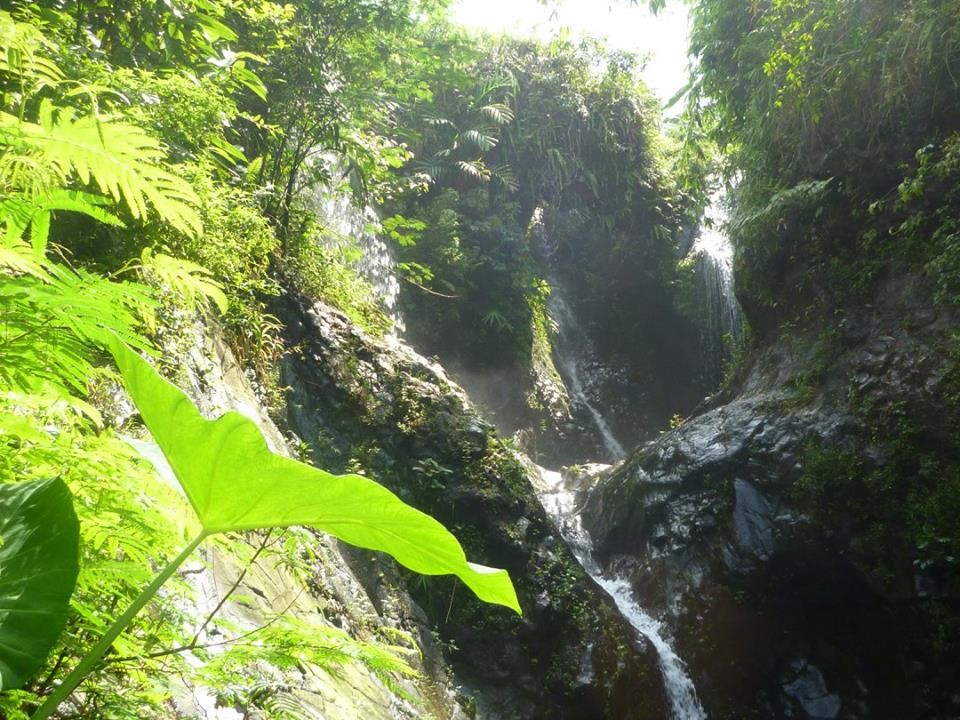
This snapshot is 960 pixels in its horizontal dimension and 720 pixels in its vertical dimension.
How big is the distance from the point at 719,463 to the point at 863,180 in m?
4.01

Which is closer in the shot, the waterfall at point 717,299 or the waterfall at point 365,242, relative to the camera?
the waterfall at point 365,242

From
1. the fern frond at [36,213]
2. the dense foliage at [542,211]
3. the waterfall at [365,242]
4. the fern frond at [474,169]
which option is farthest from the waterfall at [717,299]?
the fern frond at [36,213]

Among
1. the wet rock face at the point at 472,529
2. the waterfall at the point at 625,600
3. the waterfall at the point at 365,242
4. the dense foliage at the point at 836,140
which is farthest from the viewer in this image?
the waterfall at the point at 365,242

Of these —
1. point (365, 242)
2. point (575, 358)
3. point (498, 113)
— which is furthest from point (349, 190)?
point (575, 358)

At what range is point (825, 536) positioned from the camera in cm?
629

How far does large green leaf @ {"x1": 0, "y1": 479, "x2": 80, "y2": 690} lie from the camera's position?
687 millimetres

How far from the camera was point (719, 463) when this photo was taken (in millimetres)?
7176

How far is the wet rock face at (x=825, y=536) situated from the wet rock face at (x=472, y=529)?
107 centimetres

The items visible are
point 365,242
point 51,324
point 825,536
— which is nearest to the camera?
point 51,324

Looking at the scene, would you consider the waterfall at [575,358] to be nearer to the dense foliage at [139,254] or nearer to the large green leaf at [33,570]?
the dense foliage at [139,254]

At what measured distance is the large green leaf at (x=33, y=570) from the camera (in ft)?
2.25

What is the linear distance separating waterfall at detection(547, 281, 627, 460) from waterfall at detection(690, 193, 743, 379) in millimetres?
2489

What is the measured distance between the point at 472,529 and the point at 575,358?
24.6ft

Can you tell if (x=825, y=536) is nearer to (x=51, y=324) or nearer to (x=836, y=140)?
(x=836, y=140)
